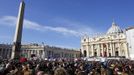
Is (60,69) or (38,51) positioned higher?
(38,51)

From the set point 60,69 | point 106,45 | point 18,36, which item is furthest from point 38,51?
point 60,69

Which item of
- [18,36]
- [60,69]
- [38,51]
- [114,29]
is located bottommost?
[60,69]

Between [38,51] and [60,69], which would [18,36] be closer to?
[60,69]

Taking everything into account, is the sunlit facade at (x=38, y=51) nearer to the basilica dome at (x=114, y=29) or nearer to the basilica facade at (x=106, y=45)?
the basilica facade at (x=106, y=45)

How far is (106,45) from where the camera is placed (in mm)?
91688

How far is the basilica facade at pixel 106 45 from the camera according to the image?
85.4 metres

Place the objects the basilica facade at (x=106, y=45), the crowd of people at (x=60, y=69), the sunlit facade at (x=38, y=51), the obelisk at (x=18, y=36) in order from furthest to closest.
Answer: the sunlit facade at (x=38, y=51) → the basilica facade at (x=106, y=45) → the obelisk at (x=18, y=36) → the crowd of people at (x=60, y=69)

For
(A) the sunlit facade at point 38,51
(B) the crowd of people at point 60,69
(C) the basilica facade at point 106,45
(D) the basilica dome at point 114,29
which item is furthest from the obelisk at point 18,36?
(D) the basilica dome at point 114,29

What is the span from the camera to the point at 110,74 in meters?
8.33

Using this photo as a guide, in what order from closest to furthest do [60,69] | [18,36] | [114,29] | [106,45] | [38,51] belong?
[60,69]
[18,36]
[106,45]
[38,51]
[114,29]

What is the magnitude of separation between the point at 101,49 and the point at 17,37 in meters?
74.2

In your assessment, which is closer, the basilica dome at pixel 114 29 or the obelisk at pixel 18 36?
the obelisk at pixel 18 36

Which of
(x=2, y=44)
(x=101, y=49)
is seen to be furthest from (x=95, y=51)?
(x=2, y=44)

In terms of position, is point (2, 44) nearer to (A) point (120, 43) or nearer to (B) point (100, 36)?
(B) point (100, 36)
